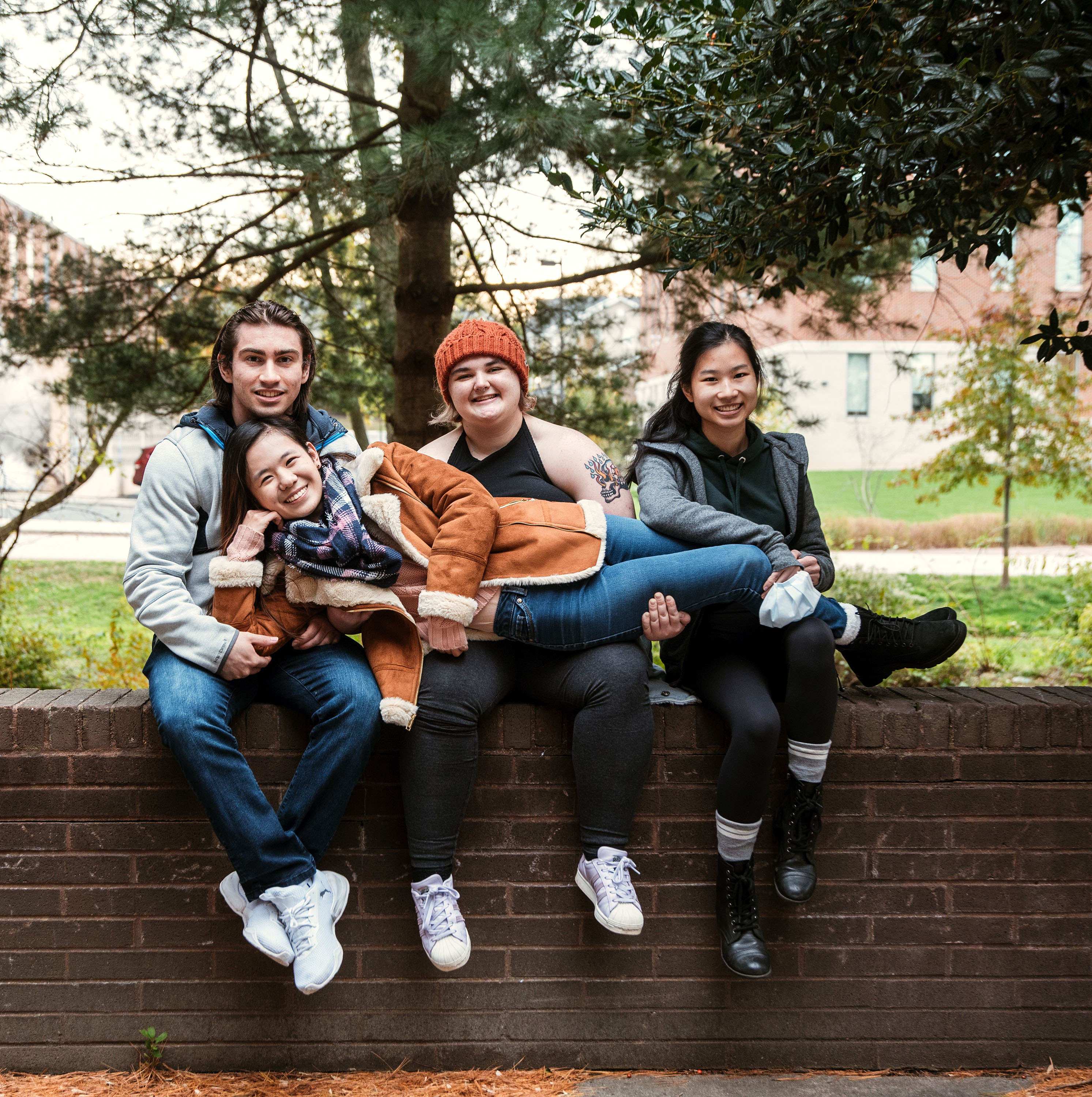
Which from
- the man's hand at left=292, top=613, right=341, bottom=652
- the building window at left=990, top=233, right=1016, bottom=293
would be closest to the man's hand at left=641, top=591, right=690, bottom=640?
the man's hand at left=292, top=613, right=341, bottom=652

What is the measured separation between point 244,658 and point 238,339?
926 millimetres

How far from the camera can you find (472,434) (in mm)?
2871

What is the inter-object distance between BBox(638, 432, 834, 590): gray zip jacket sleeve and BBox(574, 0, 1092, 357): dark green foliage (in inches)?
23.6

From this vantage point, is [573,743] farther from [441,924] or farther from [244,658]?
[244,658]

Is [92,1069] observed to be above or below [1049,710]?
below

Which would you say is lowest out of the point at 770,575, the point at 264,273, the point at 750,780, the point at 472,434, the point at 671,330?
the point at 750,780

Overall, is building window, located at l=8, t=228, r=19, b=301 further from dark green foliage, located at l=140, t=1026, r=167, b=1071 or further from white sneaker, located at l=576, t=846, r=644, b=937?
white sneaker, located at l=576, t=846, r=644, b=937

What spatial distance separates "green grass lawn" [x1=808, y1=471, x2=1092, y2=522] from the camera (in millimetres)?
15227

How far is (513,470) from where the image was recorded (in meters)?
2.82

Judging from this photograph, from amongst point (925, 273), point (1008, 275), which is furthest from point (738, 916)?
point (1008, 275)

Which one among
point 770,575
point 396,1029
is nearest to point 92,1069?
point 396,1029

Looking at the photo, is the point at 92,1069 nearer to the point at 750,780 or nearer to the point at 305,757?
the point at 305,757

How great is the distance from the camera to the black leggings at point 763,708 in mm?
2400

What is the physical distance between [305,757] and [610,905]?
0.86 metres
